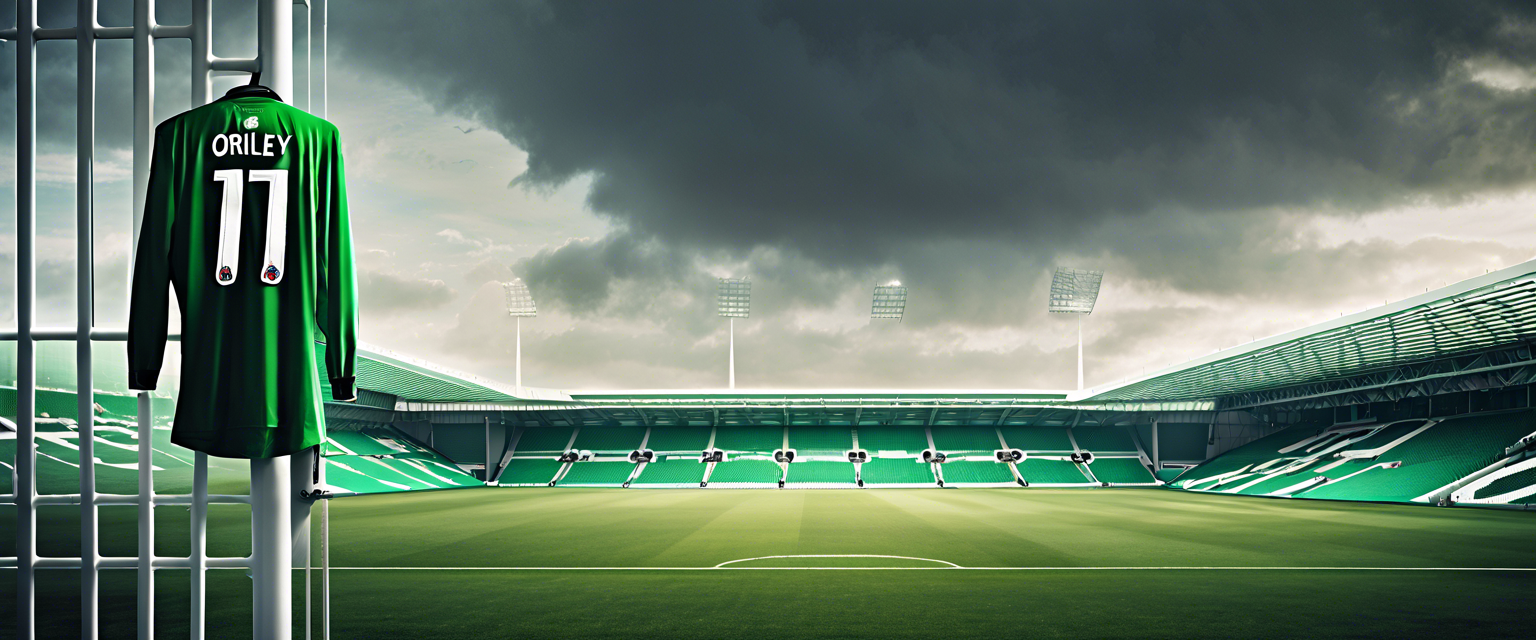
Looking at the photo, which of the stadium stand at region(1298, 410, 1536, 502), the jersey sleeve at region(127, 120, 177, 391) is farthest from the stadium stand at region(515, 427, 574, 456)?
the jersey sleeve at region(127, 120, 177, 391)

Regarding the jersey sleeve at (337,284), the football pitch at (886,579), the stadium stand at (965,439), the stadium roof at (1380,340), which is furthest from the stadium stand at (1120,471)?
the jersey sleeve at (337,284)

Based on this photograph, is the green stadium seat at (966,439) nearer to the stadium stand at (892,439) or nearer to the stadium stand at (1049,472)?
the stadium stand at (892,439)

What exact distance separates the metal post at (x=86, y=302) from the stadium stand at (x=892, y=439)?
52009mm

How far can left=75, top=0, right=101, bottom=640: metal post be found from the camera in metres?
4.09

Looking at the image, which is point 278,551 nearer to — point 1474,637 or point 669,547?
point 1474,637

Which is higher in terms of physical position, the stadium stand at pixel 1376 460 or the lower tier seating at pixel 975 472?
the stadium stand at pixel 1376 460

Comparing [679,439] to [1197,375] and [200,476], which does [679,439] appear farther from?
[200,476]

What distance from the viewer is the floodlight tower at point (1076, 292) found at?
5825 centimetres

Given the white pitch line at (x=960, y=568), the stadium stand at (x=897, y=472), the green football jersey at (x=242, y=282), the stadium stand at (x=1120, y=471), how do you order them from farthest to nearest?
the stadium stand at (x=1120, y=471) < the stadium stand at (x=897, y=472) < the white pitch line at (x=960, y=568) < the green football jersey at (x=242, y=282)

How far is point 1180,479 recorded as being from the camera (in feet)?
171

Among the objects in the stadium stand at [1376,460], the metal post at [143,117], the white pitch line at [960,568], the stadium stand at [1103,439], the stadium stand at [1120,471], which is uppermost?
the metal post at [143,117]

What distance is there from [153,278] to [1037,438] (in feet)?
186

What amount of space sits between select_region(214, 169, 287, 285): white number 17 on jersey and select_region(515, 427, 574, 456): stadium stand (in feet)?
177

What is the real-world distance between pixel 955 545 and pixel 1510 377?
30.3 m
